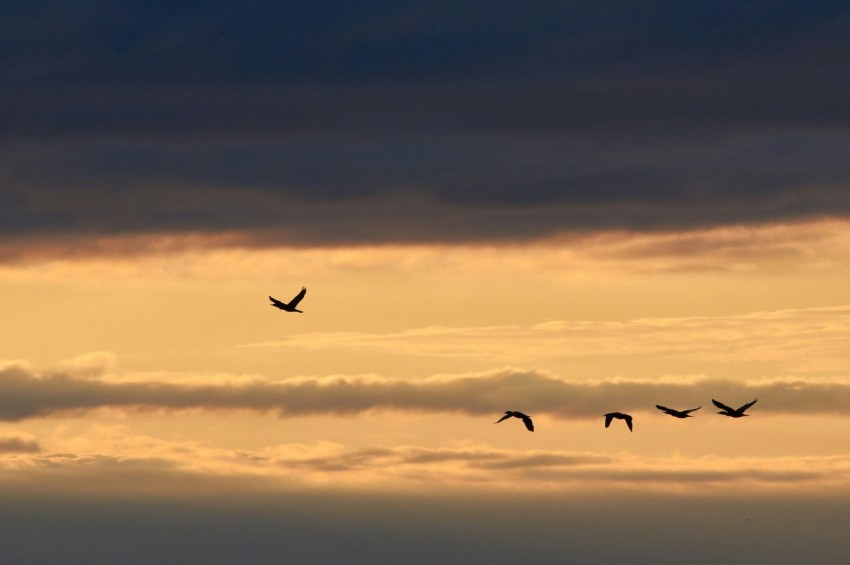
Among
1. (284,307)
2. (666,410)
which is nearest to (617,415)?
(666,410)

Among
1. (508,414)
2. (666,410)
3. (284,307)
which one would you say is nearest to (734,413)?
(666,410)

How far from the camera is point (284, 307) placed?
145625mm

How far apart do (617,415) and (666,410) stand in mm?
11012

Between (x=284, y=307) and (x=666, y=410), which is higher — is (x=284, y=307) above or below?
above

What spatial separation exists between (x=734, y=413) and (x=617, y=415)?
13.8m

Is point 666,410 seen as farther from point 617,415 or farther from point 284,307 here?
point 284,307

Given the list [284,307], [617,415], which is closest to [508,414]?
[617,415]

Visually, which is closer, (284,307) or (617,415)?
(284,307)

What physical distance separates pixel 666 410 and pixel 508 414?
58.4 feet

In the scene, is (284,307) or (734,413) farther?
(734,413)

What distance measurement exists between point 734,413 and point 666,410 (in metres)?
12.9

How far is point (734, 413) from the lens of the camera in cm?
15512

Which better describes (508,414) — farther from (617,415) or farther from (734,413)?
(734,413)

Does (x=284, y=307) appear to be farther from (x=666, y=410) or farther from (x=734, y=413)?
(x=734, y=413)
